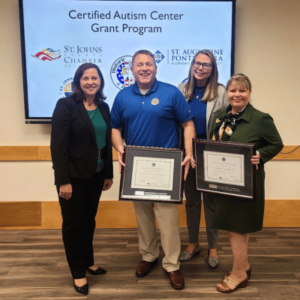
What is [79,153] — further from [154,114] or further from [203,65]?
[203,65]

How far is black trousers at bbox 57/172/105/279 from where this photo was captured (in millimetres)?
1945

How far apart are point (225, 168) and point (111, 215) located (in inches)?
66.6

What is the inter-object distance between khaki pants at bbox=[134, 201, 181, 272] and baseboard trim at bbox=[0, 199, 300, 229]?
95 cm

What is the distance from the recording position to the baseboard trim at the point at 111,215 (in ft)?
10.5

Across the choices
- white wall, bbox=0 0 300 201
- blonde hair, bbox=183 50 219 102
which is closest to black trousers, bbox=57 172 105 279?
blonde hair, bbox=183 50 219 102

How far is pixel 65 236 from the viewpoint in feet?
6.49

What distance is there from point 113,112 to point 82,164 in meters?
0.46

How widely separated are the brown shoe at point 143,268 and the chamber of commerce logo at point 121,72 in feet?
5.53

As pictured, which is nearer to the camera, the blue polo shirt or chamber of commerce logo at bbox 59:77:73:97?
the blue polo shirt

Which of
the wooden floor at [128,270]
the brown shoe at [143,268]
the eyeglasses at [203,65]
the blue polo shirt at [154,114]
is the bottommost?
the wooden floor at [128,270]

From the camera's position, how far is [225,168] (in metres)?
1.88

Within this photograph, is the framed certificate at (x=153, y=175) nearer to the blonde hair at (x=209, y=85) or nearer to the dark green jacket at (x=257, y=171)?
the dark green jacket at (x=257, y=171)

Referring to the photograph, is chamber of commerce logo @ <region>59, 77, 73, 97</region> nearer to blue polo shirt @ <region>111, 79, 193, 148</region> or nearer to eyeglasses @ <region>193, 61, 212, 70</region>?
blue polo shirt @ <region>111, 79, 193, 148</region>

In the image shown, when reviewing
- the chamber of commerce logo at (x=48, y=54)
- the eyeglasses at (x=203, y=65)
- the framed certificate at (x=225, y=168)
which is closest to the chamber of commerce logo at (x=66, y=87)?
the chamber of commerce logo at (x=48, y=54)
